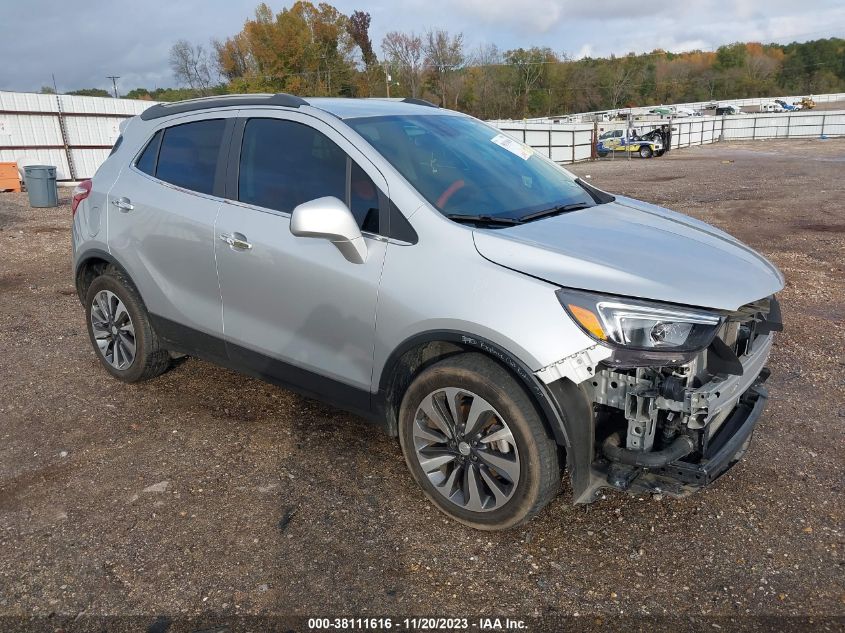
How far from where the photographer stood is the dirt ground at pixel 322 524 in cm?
271

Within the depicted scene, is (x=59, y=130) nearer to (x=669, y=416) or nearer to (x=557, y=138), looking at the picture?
(x=557, y=138)

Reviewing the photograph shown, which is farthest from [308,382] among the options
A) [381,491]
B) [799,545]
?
[799,545]

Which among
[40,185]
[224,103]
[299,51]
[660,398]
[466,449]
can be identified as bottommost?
[466,449]

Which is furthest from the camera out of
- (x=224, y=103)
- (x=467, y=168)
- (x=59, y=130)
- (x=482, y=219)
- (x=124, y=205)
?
(x=59, y=130)

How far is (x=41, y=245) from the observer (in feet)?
35.4

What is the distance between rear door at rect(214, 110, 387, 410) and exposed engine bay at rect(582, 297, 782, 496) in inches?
45.3

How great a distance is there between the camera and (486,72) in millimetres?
83312

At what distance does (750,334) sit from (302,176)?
2345 mm

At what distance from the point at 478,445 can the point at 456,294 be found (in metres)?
0.68

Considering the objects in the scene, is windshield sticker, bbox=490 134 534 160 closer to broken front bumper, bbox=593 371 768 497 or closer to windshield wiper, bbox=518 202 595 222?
windshield wiper, bbox=518 202 595 222

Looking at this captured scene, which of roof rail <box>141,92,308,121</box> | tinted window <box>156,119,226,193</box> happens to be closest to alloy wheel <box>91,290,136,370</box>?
tinted window <box>156,119,226,193</box>

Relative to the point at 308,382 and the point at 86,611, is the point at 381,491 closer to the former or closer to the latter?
the point at 308,382

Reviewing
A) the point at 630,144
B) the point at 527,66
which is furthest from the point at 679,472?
the point at 527,66

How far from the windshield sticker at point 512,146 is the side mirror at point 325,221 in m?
1.37
